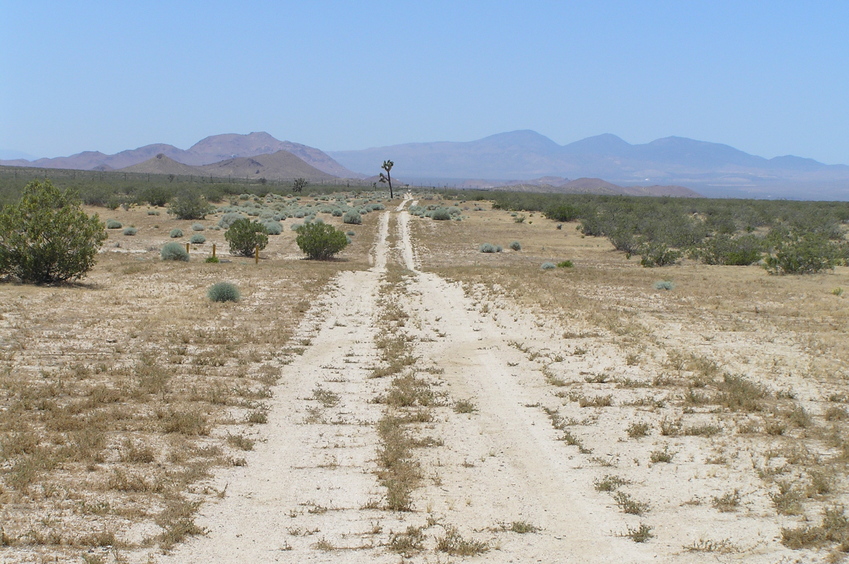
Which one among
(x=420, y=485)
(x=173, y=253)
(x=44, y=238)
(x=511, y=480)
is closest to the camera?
(x=420, y=485)

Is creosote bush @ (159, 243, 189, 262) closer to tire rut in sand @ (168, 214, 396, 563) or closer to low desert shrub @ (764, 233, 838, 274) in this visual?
tire rut in sand @ (168, 214, 396, 563)

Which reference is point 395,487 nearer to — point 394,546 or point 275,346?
point 394,546

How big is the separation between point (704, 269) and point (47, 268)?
2402cm

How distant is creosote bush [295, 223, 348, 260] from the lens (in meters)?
30.1

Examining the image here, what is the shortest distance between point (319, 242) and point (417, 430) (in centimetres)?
2229

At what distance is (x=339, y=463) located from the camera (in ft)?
24.2

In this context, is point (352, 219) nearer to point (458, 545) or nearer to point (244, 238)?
point (244, 238)

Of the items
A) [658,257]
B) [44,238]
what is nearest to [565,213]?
[658,257]

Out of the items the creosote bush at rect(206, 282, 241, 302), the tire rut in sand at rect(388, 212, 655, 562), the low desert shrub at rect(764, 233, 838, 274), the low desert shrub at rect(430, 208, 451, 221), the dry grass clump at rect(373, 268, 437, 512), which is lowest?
the tire rut in sand at rect(388, 212, 655, 562)

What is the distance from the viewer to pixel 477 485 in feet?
22.6

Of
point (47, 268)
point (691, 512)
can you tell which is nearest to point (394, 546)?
point (691, 512)

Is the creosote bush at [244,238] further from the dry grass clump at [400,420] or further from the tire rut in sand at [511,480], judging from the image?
the tire rut in sand at [511,480]

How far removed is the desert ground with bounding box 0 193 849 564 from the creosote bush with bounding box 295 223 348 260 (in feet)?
39.6

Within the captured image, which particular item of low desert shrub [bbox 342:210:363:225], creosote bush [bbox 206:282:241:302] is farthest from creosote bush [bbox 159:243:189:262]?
low desert shrub [bbox 342:210:363:225]
